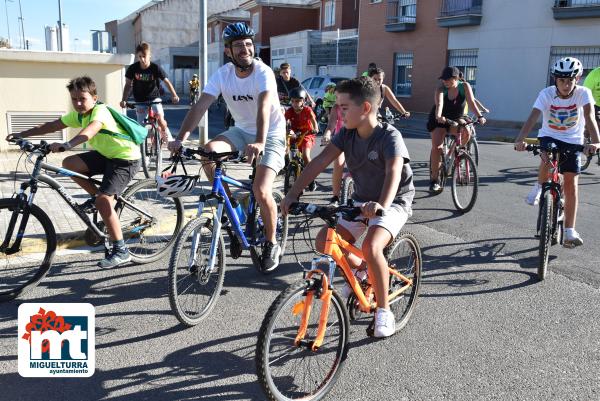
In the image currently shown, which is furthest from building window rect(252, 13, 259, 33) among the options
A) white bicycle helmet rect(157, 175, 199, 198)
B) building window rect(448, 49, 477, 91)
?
white bicycle helmet rect(157, 175, 199, 198)

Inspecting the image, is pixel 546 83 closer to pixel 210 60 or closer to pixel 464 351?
pixel 464 351

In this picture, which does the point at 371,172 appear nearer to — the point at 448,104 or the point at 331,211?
the point at 331,211

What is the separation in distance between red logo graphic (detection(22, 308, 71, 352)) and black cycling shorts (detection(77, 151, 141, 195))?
118cm

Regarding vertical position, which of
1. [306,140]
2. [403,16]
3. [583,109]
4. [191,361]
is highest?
[403,16]

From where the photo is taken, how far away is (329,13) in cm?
3981

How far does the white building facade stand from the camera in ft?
65.8

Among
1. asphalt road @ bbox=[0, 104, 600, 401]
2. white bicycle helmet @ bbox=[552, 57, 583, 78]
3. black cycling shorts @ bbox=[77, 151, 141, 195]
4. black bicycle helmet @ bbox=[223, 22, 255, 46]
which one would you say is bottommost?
asphalt road @ bbox=[0, 104, 600, 401]

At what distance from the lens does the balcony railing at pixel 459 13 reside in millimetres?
Answer: 23734

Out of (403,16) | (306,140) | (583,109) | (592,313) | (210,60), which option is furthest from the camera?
(210,60)

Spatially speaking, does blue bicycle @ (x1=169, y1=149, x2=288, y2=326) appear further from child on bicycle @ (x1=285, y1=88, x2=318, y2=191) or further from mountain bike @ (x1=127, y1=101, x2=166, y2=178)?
mountain bike @ (x1=127, y1=101, x2=166, y2=178)

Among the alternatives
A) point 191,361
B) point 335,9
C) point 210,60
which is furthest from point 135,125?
point 210,60

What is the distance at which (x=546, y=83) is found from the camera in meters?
21.3

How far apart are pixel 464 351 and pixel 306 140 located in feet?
16.5

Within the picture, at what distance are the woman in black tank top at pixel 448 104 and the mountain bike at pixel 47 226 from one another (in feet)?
13.4
